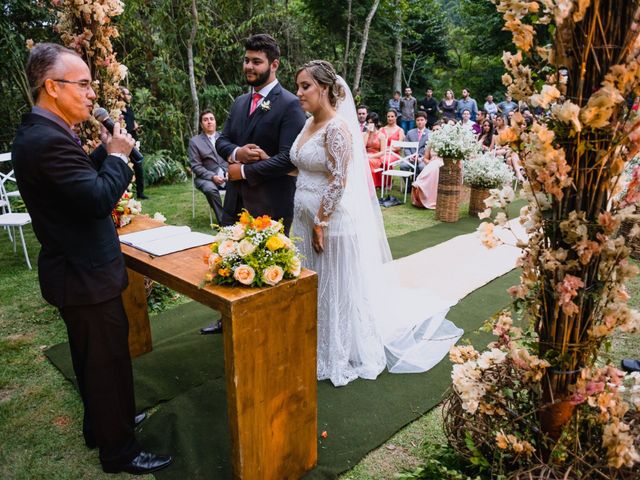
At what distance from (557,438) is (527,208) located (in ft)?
2.90

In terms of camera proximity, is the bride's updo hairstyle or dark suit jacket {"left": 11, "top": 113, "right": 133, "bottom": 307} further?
the bride's updo hairstyle

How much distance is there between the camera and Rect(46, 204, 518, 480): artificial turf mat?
8.91 ft

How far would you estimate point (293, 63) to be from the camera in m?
15.8

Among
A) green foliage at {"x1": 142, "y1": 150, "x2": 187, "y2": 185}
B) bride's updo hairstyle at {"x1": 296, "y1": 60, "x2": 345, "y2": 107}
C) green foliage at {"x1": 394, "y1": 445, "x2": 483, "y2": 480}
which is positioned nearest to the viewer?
green foliage at {"x1": 394, "y1": 445, "x2": 483, "y2": 480}

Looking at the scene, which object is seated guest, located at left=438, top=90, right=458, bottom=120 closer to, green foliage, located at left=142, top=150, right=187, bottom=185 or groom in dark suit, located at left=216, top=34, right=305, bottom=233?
green foliage, located at left=142, top=150, right=187, bottom=185

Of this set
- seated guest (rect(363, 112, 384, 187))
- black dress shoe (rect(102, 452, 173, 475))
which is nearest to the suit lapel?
black dress shoe (rect(102, 452, 173, 475))

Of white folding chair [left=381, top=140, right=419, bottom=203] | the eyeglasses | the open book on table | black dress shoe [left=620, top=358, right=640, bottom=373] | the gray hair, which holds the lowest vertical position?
black dress shoe [left=620, top=358, right=640, bottom=373]

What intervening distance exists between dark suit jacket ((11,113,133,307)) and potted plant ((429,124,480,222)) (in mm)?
6388

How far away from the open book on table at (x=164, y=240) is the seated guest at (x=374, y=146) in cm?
726

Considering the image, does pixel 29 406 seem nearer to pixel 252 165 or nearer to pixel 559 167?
pixel 252 165

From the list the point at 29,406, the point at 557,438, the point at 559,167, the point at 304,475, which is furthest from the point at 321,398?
the point at 559,167

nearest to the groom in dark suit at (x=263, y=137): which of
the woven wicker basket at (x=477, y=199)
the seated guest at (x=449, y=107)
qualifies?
the woven wicker basket at (x=477, y=199)

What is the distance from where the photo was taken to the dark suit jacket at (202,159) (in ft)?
23.2

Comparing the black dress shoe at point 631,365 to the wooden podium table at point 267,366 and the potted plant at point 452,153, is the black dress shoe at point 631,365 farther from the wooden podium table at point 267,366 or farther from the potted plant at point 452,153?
the potted plant at point 452,153
